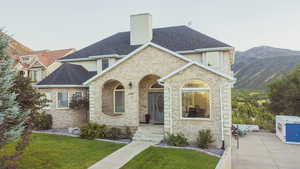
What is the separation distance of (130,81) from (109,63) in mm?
5735

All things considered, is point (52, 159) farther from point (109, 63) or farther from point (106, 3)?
point (106, 3)

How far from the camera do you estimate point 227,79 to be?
10922 millimetres

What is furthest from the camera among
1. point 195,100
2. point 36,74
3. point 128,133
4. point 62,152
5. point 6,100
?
point 36,74

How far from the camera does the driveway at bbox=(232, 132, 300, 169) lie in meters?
9.07

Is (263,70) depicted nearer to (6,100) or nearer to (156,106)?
(156,106)

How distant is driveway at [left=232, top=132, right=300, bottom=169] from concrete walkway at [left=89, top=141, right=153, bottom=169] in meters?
5.00

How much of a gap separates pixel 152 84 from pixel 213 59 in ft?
18.6

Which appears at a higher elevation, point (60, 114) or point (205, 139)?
point (60, 114)

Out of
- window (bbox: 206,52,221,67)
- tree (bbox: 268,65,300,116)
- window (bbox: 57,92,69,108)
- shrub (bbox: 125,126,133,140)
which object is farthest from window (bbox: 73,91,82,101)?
tree (bbox: 268,65,300,116)

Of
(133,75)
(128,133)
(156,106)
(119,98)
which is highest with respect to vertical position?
(133,75)

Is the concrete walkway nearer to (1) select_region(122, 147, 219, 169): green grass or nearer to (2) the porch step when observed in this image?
(1) select_region(122, 147, 219, 169): green grass

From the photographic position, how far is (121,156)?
30.7 feet

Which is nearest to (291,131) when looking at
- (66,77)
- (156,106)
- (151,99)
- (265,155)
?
(265,155)

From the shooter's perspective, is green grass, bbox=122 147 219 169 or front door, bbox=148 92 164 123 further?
front door, bbox=148 92 164 123
